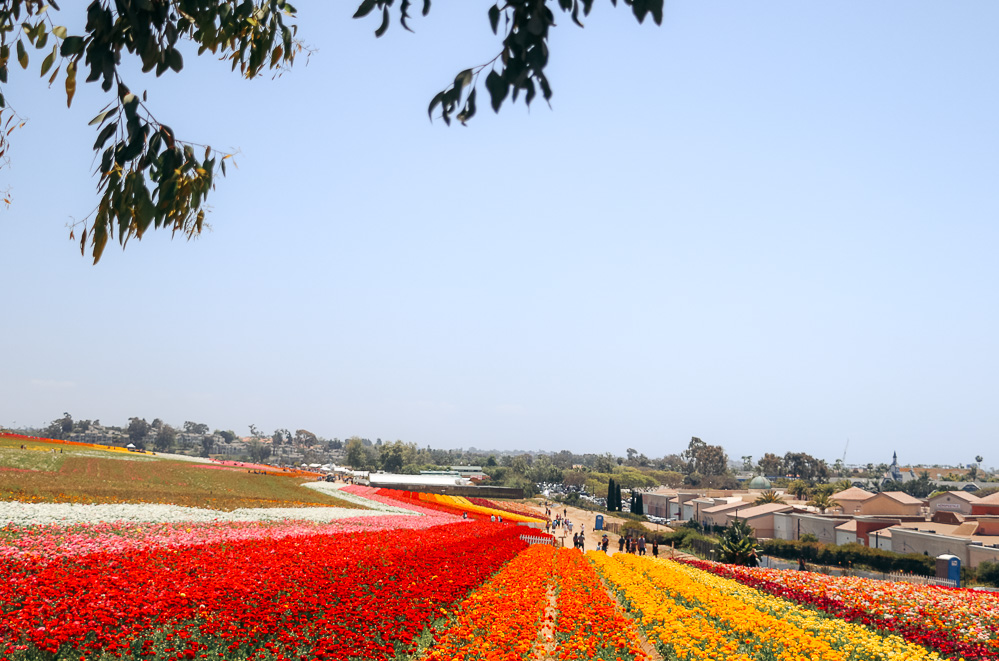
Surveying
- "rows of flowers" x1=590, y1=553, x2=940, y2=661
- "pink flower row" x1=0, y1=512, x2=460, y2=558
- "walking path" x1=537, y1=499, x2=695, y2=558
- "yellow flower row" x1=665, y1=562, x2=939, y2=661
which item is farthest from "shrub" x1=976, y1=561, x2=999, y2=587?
"pink flower row" x1=0, y1=512, x2=460, y2=558

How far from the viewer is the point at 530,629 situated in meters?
10.2

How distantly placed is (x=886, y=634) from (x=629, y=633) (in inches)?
313

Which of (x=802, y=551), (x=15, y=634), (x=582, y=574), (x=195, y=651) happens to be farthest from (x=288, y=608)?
(x=802, y=551)

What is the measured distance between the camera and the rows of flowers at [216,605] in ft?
23.3

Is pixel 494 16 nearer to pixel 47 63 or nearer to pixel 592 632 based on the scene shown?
pixel 47 63

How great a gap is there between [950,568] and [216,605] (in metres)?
35.0

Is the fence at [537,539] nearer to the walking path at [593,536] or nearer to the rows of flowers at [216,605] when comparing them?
the walking path at [593,536]

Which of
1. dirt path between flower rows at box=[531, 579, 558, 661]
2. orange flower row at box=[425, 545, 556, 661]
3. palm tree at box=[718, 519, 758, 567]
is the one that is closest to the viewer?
orange flower row at box=[425, 545, 556, 661]

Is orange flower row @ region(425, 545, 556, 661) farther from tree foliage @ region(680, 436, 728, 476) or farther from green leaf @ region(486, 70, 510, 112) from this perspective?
tree foliage @ region(680, 436, 728, 476)

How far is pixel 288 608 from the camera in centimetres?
927

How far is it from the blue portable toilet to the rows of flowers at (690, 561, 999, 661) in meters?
12.7

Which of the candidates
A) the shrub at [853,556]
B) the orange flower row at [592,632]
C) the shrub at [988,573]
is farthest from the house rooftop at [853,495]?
the orange flower row at [592,632]

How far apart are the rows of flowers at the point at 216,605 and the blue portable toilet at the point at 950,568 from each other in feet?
92.3

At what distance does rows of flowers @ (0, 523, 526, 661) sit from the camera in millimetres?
7098
